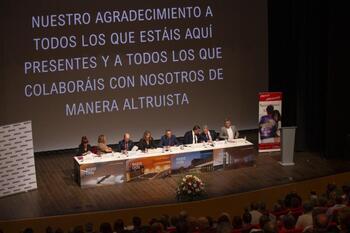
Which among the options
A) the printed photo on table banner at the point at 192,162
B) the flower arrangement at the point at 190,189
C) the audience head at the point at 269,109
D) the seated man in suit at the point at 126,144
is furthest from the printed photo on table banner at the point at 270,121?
the flower arrangement at the point at 190,189

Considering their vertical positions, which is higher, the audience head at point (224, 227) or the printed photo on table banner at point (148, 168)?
the audience head at point (224, 227)

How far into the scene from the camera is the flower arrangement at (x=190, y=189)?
11539mm

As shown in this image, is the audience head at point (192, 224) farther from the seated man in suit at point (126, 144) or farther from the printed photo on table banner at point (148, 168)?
the seated man in suit at point (126, 144)

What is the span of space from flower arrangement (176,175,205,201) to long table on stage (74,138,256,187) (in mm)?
1582

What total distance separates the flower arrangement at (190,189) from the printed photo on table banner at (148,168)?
1558 millimetres

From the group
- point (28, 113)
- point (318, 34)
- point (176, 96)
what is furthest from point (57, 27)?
point (318, 34)

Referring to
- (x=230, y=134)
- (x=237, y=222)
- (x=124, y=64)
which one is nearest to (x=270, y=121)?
(x=230, y=134)

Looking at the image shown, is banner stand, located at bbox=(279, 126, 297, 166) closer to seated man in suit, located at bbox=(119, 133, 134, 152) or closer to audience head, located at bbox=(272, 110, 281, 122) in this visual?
audience head, located at bbox=(272, 110, 281, 122)

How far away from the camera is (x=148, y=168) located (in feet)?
42.9

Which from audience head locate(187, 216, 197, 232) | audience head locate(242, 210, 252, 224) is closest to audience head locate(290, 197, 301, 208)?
audience head locate(242, 210, 252, 224)

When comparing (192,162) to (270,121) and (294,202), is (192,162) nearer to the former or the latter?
(270,121)

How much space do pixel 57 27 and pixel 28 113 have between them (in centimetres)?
185

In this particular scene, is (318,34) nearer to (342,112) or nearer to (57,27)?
(342,112)

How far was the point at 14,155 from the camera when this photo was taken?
12.4 meters
